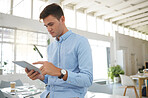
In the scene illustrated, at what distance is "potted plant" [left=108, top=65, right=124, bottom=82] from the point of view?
12.2 meters

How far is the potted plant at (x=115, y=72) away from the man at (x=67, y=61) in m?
11.7

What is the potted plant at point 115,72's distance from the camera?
12.2m

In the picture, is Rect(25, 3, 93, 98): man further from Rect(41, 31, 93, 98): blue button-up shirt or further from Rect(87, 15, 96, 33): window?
Rect(87, 15, 96, 33): window

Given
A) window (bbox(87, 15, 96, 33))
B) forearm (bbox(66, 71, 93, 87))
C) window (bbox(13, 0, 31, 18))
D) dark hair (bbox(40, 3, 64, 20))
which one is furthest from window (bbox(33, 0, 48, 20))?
forearm (bbox(66, 71, 93, 87))

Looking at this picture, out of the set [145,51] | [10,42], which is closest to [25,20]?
[10,42]

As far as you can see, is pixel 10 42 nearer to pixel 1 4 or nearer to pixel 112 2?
pixel 1 4

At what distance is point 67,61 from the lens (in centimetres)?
107

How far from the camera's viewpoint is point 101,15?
44.4 feet

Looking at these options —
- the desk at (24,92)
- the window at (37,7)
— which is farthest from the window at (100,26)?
the desk at (24,92)

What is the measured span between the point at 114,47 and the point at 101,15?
3.08 meters

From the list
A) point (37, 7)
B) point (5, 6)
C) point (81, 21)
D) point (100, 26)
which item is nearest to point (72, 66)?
point (5, 6)

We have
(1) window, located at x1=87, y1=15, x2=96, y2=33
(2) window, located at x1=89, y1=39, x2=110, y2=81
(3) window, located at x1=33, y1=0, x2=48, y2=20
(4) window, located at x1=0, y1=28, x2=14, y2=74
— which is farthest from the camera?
(1) window, located at x1=87, y1=15, x2=96, y2=33

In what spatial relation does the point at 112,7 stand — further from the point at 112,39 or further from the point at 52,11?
the point at 52,11

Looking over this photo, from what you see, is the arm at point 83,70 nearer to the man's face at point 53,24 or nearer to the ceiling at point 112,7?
the man's face at point 53,24
